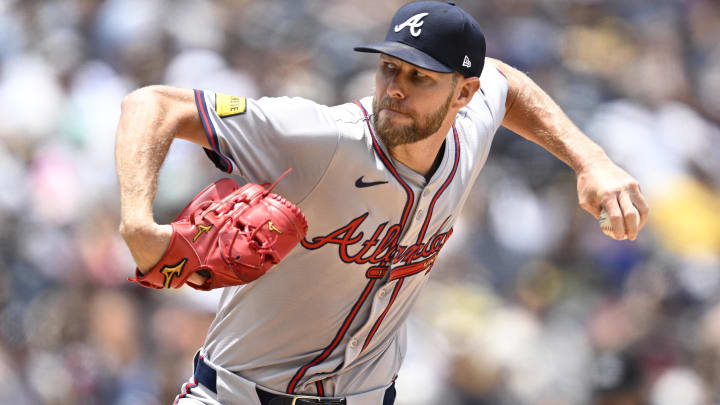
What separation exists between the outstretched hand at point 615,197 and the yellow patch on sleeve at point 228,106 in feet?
3.49

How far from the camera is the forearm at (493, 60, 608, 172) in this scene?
2.79m

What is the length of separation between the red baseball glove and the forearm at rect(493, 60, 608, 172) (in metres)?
1.11

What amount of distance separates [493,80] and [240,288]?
1.13m

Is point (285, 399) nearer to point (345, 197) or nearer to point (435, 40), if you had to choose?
point (345, 197)

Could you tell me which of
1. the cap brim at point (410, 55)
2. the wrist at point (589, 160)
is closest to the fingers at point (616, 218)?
the wrist at point (589, 160)

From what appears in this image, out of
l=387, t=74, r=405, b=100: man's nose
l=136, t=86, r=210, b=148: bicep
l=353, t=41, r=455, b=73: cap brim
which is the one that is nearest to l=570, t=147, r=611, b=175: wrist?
l=353, t=41, r=455, b=73: cap brim

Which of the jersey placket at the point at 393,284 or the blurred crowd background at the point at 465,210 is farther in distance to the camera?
the blurred crowd background at the point at 465,210

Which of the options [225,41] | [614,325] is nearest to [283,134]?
[614,325]

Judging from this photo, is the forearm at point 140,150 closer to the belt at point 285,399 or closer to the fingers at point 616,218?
the belt at point 285,399

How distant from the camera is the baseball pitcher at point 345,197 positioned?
2195 mm

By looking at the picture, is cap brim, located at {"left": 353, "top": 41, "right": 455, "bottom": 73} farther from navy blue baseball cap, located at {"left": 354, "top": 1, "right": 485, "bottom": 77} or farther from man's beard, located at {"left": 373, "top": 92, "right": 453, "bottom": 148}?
man's beard, located at {"left": 373, "top": 92, "right": 453, "bottom": 148}

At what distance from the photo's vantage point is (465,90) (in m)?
2.64

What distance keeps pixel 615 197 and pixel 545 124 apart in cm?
51

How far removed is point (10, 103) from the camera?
604cm
